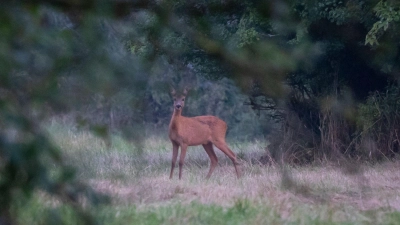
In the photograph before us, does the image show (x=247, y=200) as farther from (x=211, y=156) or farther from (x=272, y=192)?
(x=211, y=156)

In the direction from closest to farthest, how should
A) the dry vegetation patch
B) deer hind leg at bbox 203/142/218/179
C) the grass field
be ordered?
the grass field < the dry vegetation patch < deer hind leg at bbox 203/142/218/179

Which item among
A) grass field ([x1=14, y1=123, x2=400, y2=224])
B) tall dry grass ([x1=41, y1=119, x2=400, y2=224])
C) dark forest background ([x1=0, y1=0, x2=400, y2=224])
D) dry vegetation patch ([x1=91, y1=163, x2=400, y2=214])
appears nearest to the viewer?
dark forest background ([x1=0, y1=0, x2=400, y2=224])

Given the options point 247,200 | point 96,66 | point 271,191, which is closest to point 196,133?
point 271,191

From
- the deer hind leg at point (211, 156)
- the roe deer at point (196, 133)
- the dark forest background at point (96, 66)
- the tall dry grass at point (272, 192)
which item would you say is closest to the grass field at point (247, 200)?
the tall dry grass at point (272, 192)

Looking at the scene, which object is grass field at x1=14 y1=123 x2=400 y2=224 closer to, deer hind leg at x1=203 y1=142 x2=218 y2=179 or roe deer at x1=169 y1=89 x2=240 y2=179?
deer hind leg at x1=203 y1=142 x2=218 y2=179

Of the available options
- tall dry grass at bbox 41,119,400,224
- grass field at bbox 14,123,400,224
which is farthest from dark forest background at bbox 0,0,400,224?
grass field at bbox 14,123,400,224

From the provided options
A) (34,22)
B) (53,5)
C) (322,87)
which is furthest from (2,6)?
(322,87)

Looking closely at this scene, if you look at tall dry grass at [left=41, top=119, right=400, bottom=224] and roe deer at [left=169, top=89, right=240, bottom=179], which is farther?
roe deer at [left=169, top=89, right=240, bottom=179]

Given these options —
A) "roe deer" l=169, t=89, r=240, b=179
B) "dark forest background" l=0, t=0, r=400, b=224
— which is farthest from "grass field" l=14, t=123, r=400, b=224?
"roe deer" l=169, t=89, r=240, b=179

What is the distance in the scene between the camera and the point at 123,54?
7.82 feet

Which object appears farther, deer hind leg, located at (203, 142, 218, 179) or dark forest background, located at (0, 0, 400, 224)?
deer hind leg, located at (203, 142, 218, 179)

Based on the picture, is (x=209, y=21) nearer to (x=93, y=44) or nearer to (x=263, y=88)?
(x=263, y=88)

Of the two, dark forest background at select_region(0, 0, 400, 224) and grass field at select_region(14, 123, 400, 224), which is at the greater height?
dark forest background at select_region(0, 0, 400, 224)

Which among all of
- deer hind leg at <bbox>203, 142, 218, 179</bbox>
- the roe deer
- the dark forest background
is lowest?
deer hind leg at <bbox>203, 142, 218, 179</bbox>
